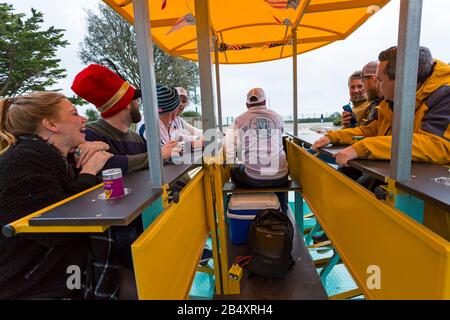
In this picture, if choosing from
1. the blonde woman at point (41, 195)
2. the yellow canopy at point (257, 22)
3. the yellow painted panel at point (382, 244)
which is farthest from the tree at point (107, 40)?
the yellow painted panel at point (382, 244)

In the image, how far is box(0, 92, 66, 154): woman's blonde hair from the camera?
3.75ft

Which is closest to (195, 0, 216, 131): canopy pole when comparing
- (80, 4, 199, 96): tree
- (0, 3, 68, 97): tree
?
(80, 4, 199, 96): tree

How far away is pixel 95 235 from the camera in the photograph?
1.18 m

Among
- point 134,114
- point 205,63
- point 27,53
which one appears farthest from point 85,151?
point 27,53

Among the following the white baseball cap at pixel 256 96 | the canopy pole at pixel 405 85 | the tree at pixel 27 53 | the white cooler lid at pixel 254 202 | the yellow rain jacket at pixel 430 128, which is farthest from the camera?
the tree at pixel 27 53

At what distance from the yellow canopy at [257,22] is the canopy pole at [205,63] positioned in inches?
26.3

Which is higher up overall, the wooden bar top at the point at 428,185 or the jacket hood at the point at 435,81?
the jacket hood at the point at 435,81

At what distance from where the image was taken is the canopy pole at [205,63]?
1779 millimetres

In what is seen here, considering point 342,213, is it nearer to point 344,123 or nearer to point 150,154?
point 150,154

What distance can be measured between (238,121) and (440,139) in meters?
2.18

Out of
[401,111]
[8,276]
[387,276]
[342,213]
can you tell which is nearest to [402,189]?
[401,111]

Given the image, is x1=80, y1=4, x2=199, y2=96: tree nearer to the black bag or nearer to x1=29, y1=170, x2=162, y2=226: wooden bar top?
the black bag

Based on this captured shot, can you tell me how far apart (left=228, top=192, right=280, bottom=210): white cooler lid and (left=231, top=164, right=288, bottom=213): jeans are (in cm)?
12

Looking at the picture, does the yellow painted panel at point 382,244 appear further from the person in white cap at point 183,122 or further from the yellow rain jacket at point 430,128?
the person in white cap at point 183,122
